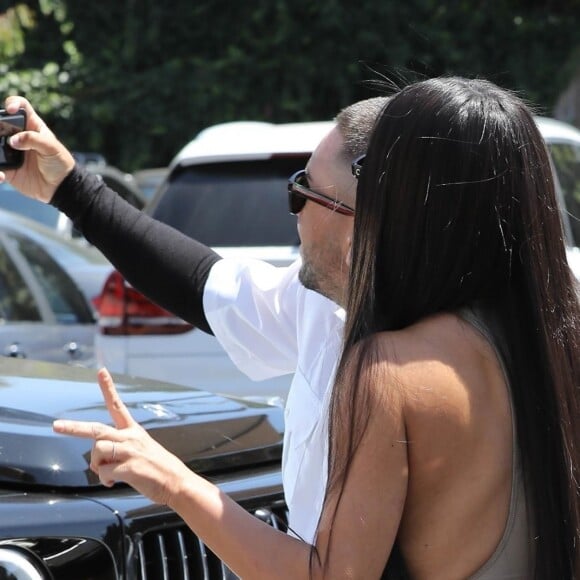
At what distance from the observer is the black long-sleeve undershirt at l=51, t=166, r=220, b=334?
2693 mm

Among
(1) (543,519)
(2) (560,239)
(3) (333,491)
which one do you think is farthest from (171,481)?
(2) (560,239)

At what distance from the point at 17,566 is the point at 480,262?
2.93 ft

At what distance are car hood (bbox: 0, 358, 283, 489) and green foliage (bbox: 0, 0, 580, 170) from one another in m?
16.8

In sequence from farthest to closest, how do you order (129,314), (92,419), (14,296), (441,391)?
(14,296) → (129,314) → (92,419) → (441,391)

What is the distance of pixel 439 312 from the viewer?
1.80m

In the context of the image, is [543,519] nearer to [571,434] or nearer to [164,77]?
[571,434]

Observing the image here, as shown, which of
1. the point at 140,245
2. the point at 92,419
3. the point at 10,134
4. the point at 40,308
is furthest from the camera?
the point at 40,308

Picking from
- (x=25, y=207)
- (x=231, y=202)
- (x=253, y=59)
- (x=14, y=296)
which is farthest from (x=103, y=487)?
(x=253, y=59)

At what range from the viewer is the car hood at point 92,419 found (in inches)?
86.0

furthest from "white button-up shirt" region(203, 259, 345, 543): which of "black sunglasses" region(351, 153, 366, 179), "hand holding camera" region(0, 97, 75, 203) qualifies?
"hand holding camera" region(0, 97, 75, 203)

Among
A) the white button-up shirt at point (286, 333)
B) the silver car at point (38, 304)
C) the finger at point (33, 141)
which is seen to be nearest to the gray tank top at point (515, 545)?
the white button-up shirt at point (286, 333)

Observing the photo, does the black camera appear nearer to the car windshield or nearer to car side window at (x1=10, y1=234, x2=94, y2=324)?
car side window at (x1=10, y1=234, x2=94, y2=324)

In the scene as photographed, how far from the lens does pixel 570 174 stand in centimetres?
616

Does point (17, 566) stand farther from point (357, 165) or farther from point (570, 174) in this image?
point (570, 174)
